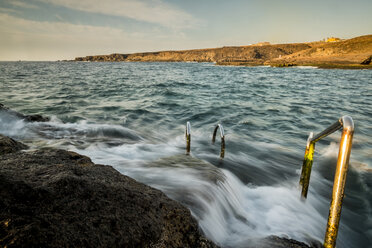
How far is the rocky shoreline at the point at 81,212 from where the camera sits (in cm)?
122

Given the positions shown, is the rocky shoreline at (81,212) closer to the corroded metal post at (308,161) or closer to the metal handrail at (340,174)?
the metal handrail at (340,174)

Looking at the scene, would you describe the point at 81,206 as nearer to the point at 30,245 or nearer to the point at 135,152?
the point at 30,245

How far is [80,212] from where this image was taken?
1470mm

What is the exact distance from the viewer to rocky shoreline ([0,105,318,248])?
122 centimetres

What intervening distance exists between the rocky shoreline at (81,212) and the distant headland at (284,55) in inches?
2674

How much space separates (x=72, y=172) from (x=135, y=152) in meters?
3.86

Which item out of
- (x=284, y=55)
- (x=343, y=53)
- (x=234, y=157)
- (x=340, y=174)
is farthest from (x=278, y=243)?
(x=284, y=55)

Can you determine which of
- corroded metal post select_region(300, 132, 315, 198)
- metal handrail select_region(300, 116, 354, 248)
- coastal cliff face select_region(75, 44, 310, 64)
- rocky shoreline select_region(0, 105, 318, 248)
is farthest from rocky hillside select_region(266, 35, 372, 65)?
rocky shoreline select_region(0, 105, 318, 248)

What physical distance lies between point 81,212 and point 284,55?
147 metres

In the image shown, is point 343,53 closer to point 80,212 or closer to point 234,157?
point 234,157

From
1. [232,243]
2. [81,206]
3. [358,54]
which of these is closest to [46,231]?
[81,206]

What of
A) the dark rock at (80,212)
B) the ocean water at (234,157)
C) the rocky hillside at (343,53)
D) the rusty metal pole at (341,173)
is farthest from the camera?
the rocky hillside at (343,53)

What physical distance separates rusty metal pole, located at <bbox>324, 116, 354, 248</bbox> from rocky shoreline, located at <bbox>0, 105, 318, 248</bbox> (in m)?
0.43

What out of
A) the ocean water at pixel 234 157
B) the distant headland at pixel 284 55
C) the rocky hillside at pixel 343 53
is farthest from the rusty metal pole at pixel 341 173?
the rocky hillside at pixel 343 53
